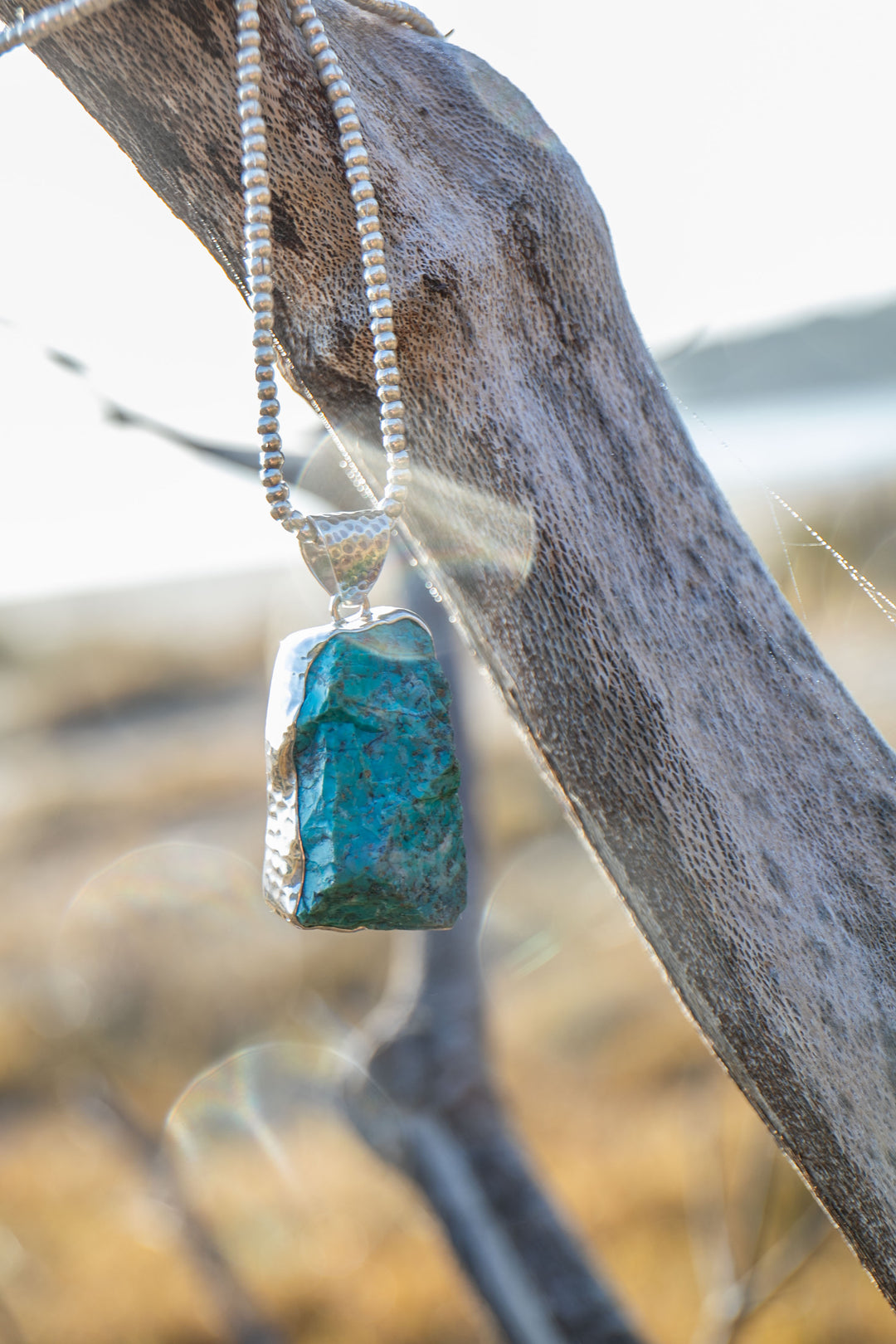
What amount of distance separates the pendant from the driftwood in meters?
0.11

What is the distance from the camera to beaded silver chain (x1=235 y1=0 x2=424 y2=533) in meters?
0.47

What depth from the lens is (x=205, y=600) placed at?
33.3ft

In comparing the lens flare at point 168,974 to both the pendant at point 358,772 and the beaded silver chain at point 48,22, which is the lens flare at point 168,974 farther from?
the beaded silver chain at point 48,22

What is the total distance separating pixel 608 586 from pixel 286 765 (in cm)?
28

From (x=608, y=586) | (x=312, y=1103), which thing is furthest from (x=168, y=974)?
(x=608, y=586)

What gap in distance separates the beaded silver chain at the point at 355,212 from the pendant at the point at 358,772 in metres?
0.11

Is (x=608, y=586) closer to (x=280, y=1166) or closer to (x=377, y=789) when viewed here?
(x=377, y=789)

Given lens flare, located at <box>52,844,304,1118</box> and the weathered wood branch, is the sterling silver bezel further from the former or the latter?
lens flare, located at <box>52,844,304,1118</box>

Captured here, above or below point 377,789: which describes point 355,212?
above

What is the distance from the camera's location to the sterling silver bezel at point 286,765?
66cm

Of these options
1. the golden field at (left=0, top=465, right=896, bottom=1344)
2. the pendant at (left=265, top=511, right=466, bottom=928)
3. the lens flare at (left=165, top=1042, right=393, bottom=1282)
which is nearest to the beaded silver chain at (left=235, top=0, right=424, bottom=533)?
the pendant at (left=265, top=511, right=466, bottom=928)

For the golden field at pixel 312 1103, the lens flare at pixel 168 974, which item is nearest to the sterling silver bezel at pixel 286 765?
the golden field at pixel 312 1103

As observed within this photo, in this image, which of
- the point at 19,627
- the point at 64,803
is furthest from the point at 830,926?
the point at 19,627

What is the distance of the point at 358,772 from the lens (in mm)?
668
